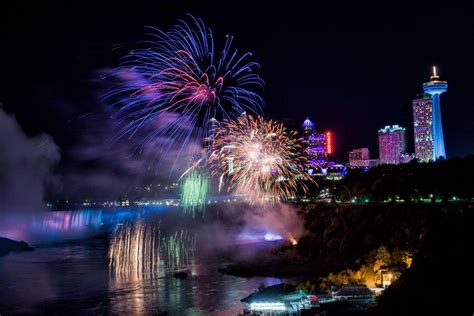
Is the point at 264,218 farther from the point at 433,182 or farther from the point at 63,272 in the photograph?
the point at 63,272

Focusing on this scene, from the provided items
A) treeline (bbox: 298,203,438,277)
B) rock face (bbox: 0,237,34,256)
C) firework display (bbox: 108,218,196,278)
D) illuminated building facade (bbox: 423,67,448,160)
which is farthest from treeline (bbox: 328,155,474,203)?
illuminated building facade (bbox: 423,67,448,160)

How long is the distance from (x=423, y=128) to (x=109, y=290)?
14038 centimetres

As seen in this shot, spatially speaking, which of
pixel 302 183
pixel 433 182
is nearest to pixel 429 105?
pixel 302 183

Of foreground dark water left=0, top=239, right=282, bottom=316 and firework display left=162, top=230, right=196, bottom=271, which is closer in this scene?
foreground dark water left=0, top=239, right=282, bottom=316

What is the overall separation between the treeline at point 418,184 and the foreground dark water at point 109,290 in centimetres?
1829

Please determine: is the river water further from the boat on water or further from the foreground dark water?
the boat on water

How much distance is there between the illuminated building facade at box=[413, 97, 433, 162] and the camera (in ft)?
506

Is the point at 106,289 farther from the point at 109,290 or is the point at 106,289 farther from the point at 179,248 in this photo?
the point at 179,248

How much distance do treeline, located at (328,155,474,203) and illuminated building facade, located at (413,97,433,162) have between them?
101062 mm

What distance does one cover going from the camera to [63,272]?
43281mm

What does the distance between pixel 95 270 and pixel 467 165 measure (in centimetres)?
3669

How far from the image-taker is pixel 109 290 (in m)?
35.2

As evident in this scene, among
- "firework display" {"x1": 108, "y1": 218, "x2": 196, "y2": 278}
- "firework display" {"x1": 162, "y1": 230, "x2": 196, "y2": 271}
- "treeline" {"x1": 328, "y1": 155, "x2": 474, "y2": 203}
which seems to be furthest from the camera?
"firework display" {"x1": 162, "y1": 230, "x2": 196, "y2": 271}

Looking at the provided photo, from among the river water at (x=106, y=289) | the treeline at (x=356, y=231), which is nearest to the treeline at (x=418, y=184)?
the treeline at (x=356, y=231)
